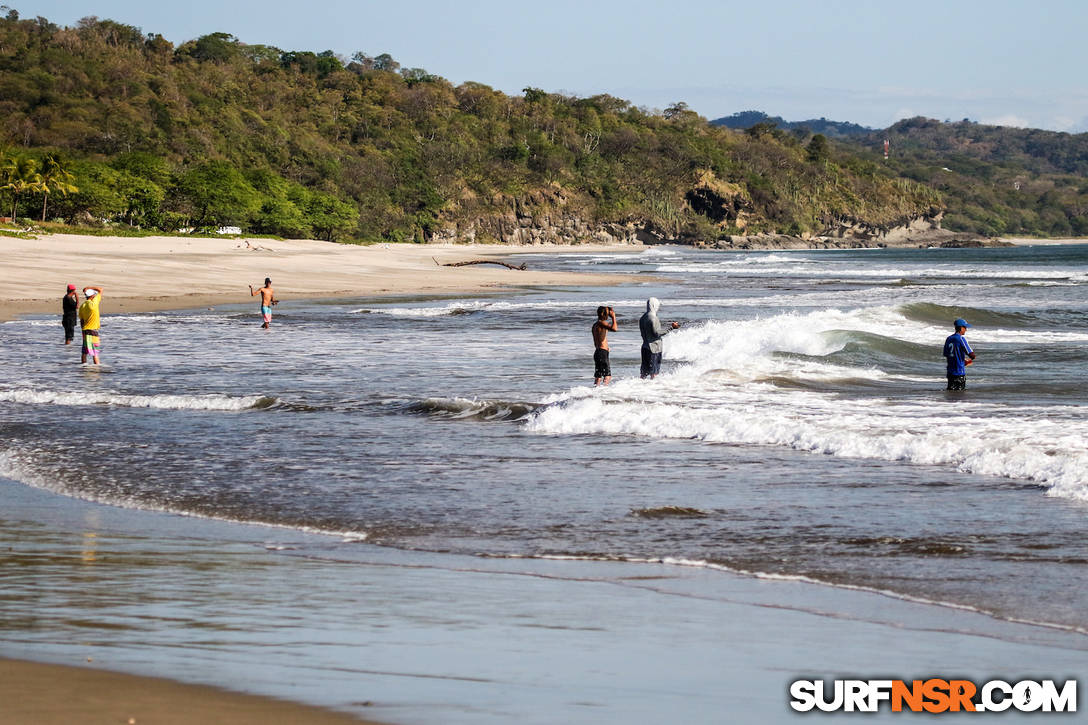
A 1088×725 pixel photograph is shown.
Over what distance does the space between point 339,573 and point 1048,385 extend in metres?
13.1

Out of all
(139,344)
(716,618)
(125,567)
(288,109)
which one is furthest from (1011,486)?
(288,109)

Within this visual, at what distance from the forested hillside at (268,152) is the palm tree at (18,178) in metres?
0.16

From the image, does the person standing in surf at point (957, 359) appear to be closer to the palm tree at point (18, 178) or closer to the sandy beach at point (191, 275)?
the sandy beach at point (191, 275)

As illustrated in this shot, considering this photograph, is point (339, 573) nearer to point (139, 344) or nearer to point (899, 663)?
point (899, 663)

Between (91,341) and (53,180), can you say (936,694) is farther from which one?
(53,180)

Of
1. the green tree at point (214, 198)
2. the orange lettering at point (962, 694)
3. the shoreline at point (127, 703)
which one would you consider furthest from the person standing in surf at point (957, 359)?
the green tree at point (214, 198)

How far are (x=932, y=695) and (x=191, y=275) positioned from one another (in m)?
46.4

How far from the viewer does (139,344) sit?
23578 millimetres

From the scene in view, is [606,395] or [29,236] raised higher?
[29,236]

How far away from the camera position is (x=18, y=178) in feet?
250

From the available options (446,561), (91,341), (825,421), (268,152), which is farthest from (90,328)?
(268,152)

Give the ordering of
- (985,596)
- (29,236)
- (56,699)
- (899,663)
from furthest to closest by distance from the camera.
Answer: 1. (29,236)
2. (985,596)
3. (899,663)
4. (56,699)

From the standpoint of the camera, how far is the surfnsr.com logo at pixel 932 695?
4.39 meters

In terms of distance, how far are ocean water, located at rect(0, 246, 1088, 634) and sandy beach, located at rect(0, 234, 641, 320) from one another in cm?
1452
